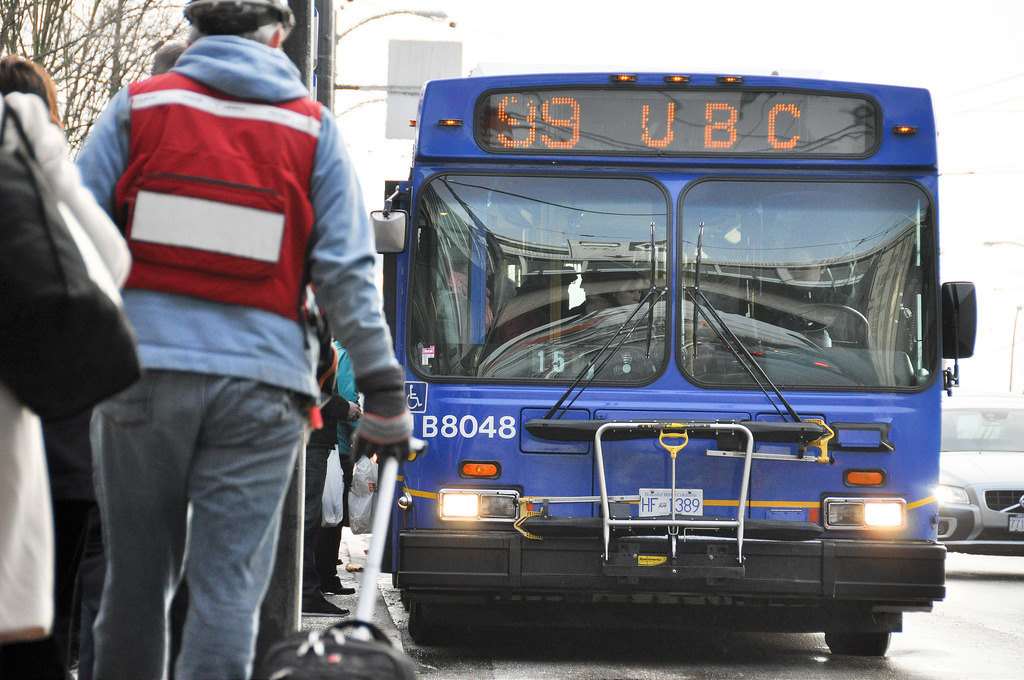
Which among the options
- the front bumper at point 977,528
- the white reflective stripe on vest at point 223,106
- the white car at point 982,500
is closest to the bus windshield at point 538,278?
the white reflective stripe on vest at point 223,106

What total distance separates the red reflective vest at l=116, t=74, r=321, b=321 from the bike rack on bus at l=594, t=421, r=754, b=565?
3.25m

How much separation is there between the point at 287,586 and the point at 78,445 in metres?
1.30

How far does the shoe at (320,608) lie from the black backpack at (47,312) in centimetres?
538

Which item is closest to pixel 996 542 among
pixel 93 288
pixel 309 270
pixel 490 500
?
pixel 490 500

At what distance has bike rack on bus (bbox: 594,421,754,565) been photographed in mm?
6020

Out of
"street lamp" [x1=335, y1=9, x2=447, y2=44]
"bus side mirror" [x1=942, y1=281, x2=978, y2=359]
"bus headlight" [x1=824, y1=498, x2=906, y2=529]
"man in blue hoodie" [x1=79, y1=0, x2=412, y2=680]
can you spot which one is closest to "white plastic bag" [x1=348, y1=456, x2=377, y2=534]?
"bus headlight" [x1=824, y1=498, x2=906, y2=529]

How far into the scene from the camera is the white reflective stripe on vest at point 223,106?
299 centimetres

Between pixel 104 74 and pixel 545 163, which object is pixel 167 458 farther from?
pixel 104 74

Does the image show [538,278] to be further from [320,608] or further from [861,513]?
[320,608]

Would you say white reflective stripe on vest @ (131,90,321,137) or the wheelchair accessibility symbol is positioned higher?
white reflective stripe on vest @ (131,90,321,137)

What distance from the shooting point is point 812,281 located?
6.45 m

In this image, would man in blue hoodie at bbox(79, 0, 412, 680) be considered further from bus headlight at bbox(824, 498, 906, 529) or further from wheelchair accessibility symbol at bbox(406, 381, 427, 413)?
bus headlight at bbox(824, 498, 906, 529)

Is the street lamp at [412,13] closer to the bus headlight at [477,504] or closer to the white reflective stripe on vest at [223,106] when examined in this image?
the bus headlight at [477,504]

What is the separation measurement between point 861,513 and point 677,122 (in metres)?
2.19
